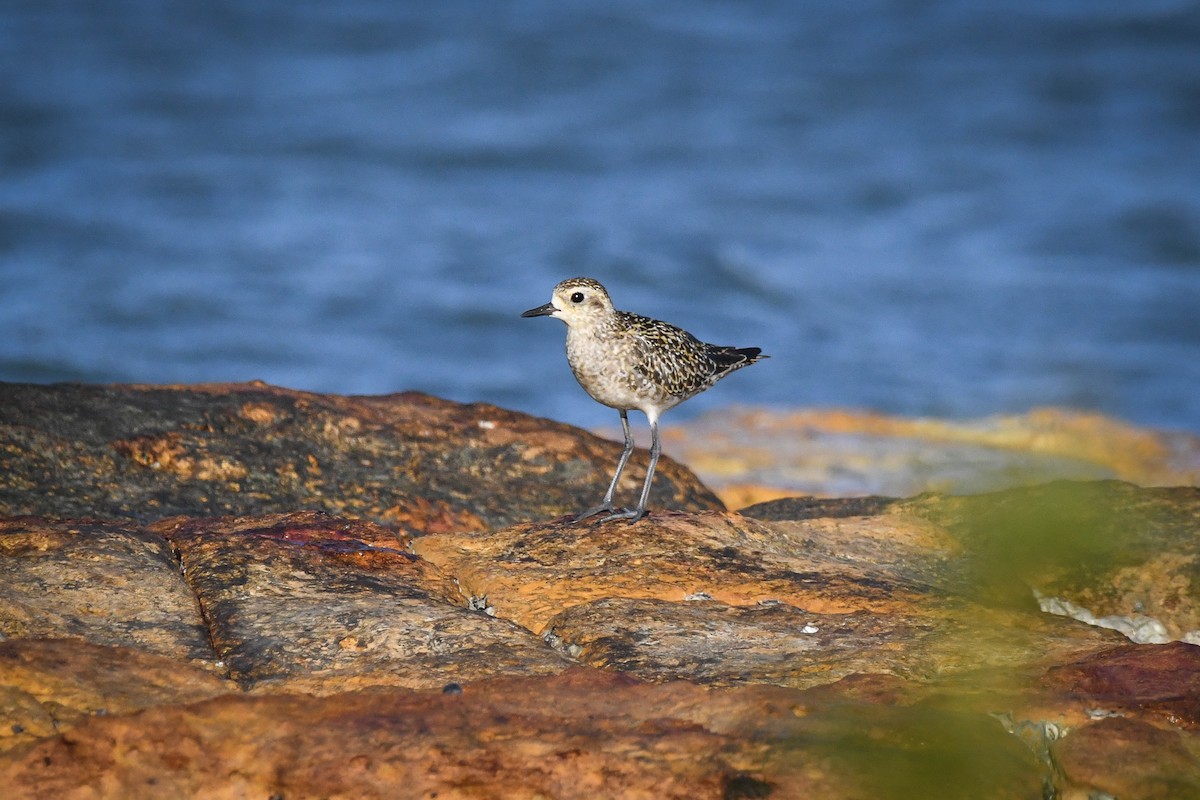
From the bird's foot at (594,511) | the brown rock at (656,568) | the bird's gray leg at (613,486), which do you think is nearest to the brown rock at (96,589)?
the brown rock at (656,568)

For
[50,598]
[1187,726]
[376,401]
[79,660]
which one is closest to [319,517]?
[50,598]

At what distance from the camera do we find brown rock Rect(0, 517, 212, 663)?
4445mm

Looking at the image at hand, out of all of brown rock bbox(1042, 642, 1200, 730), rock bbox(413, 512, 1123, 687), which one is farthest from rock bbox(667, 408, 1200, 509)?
brown rock bbox(1042, 642, 1200, 730)

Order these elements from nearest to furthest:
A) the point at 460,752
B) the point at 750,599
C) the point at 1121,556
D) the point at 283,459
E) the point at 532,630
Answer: the point at 460,752 → the point at 532,630 → the point at 750,599 → the point at 1121,556 → the point at 283,459

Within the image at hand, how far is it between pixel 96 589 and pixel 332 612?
2.80 feet

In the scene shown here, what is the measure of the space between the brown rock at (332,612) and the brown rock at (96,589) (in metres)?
0.11

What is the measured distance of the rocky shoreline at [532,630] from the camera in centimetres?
348

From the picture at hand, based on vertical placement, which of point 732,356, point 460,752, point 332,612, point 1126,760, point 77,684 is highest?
point 732,356

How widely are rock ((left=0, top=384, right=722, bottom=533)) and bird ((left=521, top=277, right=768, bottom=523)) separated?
19.8 inches

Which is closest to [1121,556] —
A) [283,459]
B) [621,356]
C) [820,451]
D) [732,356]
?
[621,356]

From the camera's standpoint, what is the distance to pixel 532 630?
195 inches

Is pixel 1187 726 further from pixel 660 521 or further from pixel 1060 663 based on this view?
pixel 660 521

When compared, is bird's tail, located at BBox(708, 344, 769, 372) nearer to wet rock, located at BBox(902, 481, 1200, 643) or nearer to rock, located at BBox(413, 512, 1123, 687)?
wet rock, located at BBox(902, 481, 1200, 643)

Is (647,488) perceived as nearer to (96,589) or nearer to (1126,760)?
(96,589)
